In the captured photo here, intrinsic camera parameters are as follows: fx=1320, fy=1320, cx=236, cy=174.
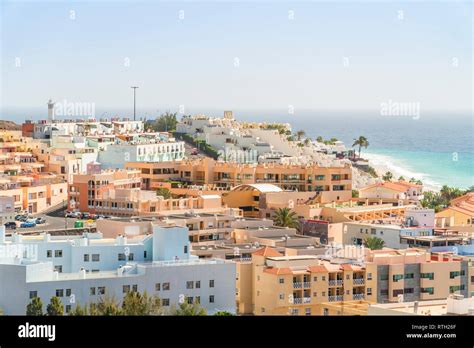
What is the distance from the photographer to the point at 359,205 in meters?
15.9

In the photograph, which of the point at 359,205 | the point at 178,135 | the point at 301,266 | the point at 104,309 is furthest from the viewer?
the point at 178,135

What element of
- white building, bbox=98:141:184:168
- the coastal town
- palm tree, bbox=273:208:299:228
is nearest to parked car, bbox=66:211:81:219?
the coastal town

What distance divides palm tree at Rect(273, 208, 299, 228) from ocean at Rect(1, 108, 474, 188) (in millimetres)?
5483

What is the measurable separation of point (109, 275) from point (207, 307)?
0.70 m

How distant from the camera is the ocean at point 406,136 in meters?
26.7

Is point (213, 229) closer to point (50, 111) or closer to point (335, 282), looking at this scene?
point (335, 282)

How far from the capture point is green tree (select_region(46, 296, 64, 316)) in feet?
25.7

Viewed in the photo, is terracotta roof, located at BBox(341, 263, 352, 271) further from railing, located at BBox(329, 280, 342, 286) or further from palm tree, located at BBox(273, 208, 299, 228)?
palm tree, located at BBox(273, 208, 299, 228)

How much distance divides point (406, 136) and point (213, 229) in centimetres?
2649

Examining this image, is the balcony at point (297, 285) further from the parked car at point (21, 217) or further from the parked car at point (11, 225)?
the parked car at point (21, 217)

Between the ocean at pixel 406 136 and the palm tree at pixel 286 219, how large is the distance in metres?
5.48
